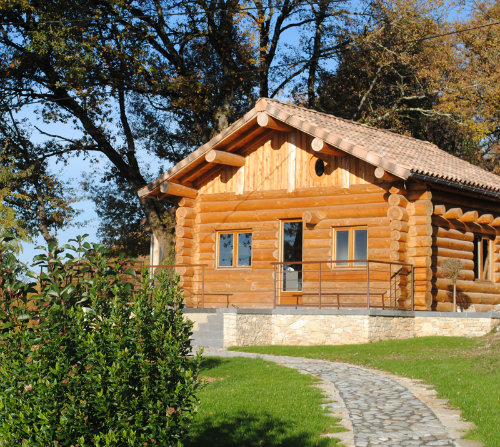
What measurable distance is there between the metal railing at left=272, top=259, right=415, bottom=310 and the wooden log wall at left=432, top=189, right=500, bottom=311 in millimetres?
1152

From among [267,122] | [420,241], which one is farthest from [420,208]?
[267,122]

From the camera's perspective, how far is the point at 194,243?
24.7 meters

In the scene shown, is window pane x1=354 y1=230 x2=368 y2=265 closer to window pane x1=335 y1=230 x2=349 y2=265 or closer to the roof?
window pane x1=335 y1=230 x2=349 y2=265

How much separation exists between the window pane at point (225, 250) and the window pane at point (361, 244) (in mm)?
4220

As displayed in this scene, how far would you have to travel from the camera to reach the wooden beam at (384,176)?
19828mm

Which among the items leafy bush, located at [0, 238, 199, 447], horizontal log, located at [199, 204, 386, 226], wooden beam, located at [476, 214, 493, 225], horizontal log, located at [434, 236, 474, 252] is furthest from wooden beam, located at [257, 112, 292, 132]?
leafy bush, located at [0, 238, 199, 447]

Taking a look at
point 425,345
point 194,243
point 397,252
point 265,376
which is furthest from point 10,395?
point 194,243

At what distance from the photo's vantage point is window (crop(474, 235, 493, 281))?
77.6 feet

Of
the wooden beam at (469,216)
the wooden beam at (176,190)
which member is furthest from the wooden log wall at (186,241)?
the wooden beam at (469,216)

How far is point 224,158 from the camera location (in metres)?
23.1

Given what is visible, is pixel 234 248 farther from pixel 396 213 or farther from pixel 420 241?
pixel 420 241

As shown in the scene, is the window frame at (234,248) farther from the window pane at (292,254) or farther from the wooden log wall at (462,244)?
Answer: the wooden log wall at (462,244)

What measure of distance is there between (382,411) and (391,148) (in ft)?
42.7

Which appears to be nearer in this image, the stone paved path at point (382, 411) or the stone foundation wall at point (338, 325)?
the stone paved path at point (382, 411)
